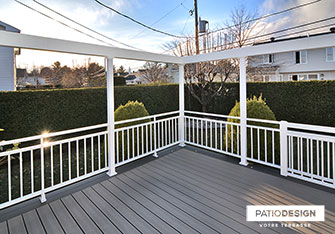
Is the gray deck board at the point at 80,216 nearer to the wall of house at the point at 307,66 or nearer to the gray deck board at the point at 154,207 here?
the gray deck board at the point at 154,207

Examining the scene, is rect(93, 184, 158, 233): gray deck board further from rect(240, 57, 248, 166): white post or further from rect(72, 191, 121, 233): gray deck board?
rect(240, 57, 248, 166): white post

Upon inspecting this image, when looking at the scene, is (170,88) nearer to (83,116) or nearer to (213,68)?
(213,68)

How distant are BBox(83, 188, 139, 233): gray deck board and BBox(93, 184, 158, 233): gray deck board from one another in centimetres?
5

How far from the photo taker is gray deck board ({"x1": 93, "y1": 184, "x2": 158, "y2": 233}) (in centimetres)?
209

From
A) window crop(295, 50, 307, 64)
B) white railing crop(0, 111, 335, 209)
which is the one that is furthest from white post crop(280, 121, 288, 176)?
window crop(295, 50, 307, 64)

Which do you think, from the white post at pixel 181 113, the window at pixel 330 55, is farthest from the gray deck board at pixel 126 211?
the window at pixel 330 55

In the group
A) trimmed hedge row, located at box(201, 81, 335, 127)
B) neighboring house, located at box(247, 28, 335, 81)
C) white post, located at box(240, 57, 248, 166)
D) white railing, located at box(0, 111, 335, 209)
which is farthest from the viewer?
neighboring house, located at box(247, 28, 335, 81)

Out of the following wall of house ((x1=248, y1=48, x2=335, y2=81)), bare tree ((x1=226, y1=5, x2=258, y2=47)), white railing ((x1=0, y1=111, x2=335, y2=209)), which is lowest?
white railing ((x1=0, y1=111, x2=335, y2=209))

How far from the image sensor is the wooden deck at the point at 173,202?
2.10 metres

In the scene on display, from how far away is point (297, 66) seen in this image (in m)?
13.4

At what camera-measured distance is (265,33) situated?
10070 millimetres

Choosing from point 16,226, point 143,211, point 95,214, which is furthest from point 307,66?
point 16,226

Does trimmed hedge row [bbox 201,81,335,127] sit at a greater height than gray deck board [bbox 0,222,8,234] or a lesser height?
greater

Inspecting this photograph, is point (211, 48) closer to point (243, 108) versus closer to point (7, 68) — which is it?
point (243, 108)
